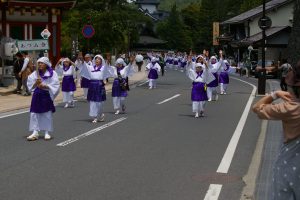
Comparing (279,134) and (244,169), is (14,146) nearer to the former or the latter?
(244,169)

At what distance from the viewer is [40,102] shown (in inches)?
424

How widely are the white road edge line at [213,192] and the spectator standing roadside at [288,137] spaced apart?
236 centimetres

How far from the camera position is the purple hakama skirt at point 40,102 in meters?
10.8

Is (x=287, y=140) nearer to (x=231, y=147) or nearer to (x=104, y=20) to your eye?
(x=231, y=147)

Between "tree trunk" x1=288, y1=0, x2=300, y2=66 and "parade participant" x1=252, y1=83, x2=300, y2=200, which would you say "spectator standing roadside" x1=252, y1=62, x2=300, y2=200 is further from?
"tree trunk" x1=288, y1=0, x2=300, y2=66

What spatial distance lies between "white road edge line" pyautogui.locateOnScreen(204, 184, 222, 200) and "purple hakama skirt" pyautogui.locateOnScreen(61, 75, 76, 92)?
38.6ft

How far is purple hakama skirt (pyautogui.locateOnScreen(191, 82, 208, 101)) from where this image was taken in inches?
595

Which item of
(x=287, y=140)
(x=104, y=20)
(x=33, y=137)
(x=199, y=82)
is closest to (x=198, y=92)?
(x=199, y=82)

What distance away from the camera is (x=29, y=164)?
27.3ft

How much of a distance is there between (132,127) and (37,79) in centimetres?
301

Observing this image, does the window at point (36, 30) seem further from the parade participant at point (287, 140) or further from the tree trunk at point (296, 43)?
the parade participant at point (287, 140)

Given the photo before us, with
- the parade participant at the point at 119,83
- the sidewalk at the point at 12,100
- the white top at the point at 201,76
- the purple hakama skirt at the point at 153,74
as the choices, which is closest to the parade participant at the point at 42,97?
the parade participant at the point at 119,83

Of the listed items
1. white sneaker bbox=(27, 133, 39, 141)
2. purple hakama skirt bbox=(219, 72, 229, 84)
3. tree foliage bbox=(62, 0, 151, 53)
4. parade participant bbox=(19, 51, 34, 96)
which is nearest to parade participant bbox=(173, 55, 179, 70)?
tree foliage bbox=(62, 0, 151, 53)

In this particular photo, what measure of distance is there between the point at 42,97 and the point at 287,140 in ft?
24.4
